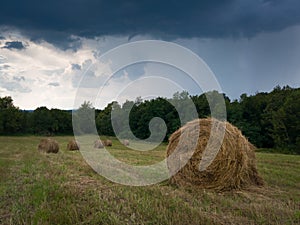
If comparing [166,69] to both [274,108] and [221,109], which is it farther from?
[274,108]

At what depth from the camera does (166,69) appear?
11250 mm

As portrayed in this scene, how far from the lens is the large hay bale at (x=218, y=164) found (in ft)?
23.3

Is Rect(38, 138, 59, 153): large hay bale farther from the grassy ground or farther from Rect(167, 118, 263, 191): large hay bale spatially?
Rect(167, 118, 263, 191): large hay bale

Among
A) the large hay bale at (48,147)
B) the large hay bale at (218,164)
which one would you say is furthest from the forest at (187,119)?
the large hay bale at (218,164)

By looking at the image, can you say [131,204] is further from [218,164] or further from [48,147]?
[48,147]

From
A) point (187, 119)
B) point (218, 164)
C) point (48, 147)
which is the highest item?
point (187, 119)

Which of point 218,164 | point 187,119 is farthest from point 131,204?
point 187,119

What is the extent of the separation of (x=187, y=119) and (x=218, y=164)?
31.9m

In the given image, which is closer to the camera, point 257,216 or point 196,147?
point 257,216

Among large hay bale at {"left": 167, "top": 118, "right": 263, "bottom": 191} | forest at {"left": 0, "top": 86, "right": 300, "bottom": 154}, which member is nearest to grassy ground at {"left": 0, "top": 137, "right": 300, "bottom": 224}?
large hay bale at {"left": 167, "top": 118, "right": 263, "bottom": 191}

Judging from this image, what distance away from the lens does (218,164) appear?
7.24 metres

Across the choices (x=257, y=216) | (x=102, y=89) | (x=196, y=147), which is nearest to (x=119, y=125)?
(x=102, y=89)

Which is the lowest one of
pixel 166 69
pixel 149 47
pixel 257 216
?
pixel 257 216

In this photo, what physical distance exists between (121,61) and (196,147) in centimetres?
446
